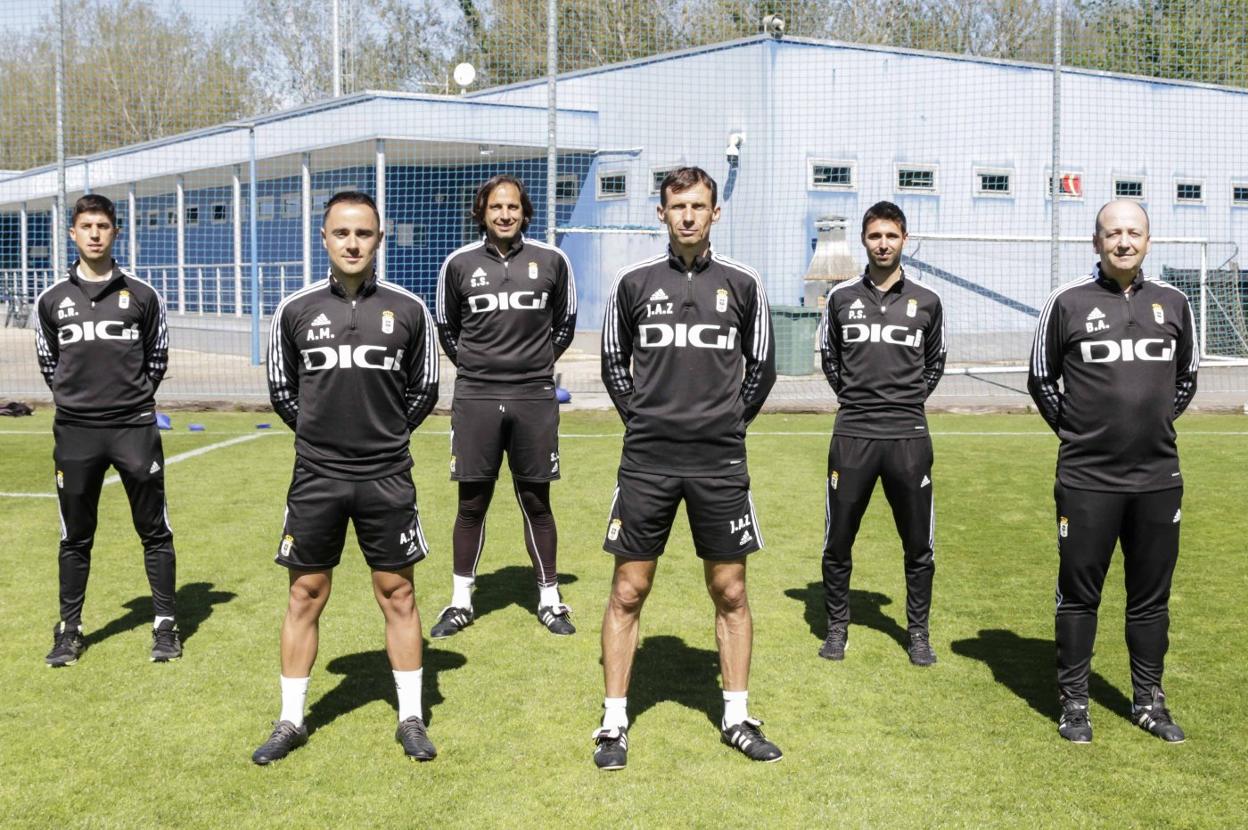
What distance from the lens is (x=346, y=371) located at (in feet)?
14.3

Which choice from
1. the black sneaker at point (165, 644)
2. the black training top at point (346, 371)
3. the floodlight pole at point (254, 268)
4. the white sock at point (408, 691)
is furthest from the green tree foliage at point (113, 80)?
the white sock at point (408, 691)

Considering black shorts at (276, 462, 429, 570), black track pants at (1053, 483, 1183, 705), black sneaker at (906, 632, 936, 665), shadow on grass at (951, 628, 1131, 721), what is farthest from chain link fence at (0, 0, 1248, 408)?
black shorts at (276, 462, 429, 570)

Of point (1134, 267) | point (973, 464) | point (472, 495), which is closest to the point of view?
point (1134, 267)

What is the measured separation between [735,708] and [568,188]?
18.8m

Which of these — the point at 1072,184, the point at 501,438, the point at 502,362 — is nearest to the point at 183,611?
the point at 501,438

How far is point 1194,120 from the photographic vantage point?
21812mm

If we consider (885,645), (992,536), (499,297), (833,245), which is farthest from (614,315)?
(833,245)

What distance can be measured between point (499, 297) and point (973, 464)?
625 cm

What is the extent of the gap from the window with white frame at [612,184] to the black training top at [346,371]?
1705 cm

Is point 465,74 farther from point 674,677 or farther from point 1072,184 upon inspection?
point 674,677

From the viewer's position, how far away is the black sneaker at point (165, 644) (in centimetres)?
557

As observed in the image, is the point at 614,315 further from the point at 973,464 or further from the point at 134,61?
the point at 134,61

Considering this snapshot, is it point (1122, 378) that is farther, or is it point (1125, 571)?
point (1125, 571)

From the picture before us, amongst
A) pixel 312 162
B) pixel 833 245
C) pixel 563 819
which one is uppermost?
pixel 312 162
